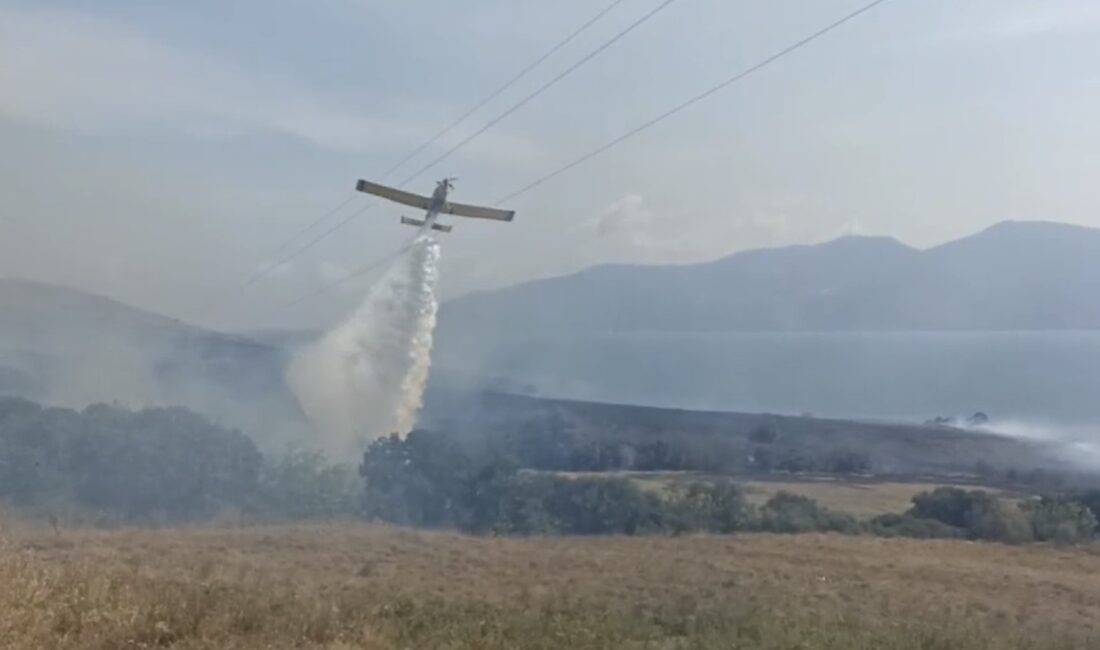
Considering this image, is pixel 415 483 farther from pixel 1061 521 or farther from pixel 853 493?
pixel 1061 521

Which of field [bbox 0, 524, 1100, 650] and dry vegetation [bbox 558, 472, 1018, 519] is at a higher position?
dry vegetation [bbox 558, 472, 1018, 519]

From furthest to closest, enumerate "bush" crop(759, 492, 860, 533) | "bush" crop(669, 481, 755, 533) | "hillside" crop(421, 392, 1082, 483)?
1. "hillside" crop(421, 392, 1082, 483)
2. "bush" crop(669, 481, 755, 533)
3. "bush" crop(759, 492, 860, 533)

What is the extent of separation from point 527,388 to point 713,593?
74.9m

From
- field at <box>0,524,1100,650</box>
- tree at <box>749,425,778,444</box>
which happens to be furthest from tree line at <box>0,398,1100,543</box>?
tree at <box>749,425,778,444</box>

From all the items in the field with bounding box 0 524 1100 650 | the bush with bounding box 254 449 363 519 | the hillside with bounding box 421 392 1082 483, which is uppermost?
the hillside with bounding box 421 392 1082 483

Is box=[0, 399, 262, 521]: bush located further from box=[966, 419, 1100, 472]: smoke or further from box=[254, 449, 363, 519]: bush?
box=[966, 419, 1100, 472]: smoke

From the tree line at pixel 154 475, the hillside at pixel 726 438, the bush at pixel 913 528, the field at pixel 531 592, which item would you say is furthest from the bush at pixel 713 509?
the hillside at pixel 726 438

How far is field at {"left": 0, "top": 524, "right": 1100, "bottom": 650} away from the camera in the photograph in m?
9.87

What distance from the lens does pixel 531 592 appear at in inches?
642

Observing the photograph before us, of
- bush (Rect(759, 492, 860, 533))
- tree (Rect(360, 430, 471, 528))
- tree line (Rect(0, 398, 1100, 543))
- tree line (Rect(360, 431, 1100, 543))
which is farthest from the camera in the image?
tree (Rect(360, 430, 471, 528))

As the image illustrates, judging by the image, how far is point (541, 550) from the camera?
1007 inches

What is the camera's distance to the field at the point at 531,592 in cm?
987

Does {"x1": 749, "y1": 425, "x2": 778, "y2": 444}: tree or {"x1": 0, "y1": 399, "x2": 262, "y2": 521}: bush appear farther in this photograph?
{"x1": 749, "y1": 425, "x2": 778, "y2": 444}: tree

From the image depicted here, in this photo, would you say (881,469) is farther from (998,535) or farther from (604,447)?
(998,535)
